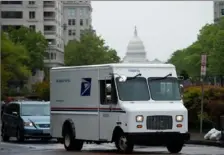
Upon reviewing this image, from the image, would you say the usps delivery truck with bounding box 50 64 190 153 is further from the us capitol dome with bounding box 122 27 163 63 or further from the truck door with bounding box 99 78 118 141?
the us capitol dome with bounding box 122 27 163 63

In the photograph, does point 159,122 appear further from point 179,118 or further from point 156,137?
point 179,118

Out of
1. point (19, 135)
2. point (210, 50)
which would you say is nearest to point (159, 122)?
point (19, 135)

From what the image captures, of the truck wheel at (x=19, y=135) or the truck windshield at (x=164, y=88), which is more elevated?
the truck windshield at (x=164, y=88)

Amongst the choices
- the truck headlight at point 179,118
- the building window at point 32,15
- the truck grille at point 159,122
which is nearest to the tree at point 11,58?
the building window at point 32,15

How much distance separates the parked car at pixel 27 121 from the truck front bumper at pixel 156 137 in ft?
36.6

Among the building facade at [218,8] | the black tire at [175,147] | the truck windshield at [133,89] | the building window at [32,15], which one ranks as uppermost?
the building facade at [218,8]

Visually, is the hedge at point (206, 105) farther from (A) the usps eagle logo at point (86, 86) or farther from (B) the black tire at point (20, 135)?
(A) the usps eagle logo at point (86, 86)

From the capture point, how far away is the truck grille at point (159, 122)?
2245cm

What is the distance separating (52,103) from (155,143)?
542 centimetres

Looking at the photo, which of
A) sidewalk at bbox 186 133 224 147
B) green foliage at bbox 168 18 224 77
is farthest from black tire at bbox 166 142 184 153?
green foliage at bbox 168 18 224 77

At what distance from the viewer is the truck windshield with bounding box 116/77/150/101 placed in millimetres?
22844

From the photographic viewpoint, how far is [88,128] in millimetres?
24266

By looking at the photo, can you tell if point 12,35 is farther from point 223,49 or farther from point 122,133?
point 122,133

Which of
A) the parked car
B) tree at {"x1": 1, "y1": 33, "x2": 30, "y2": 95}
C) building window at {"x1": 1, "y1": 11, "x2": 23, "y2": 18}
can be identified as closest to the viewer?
the parked car
